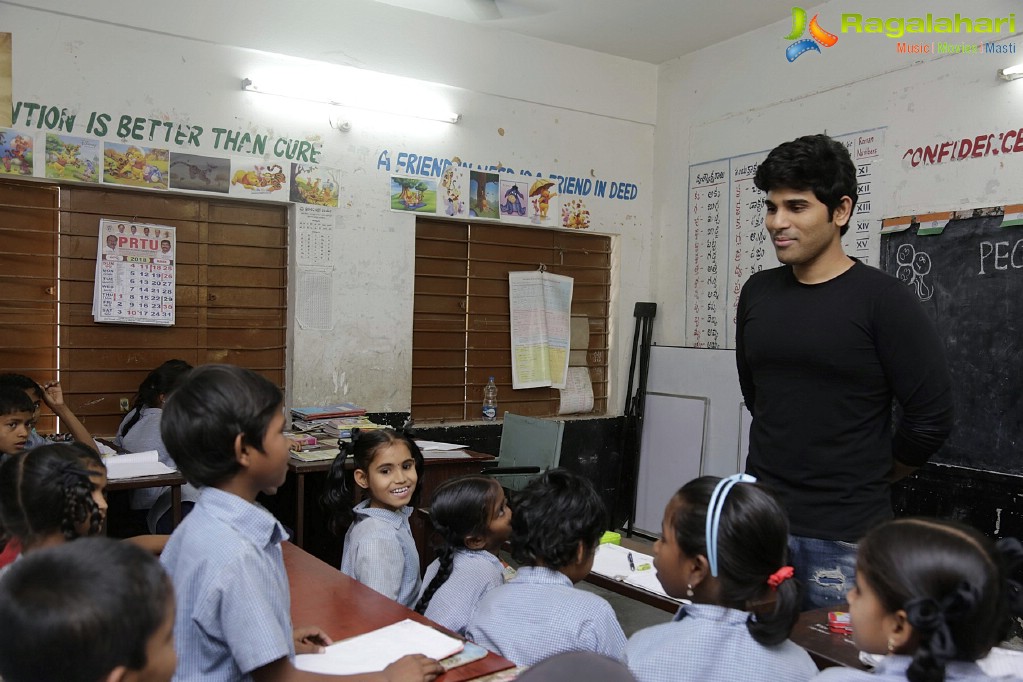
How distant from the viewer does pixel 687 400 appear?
505cm

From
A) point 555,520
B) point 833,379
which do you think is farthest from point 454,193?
point 833,379

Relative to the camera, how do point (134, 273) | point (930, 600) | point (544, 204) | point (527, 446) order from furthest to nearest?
point (544, 204)
point (527, 446)
point (134, 273)
point (930, 600)

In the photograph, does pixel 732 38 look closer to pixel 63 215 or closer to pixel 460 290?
pixel 460 290

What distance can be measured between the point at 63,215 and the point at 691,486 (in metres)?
3.42

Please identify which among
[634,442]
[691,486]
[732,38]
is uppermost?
[732,38]

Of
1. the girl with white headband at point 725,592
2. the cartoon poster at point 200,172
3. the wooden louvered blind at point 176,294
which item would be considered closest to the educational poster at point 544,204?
the wooden louvered blind at point 176,294

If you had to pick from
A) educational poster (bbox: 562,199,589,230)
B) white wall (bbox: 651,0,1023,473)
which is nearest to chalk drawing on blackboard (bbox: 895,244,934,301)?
white wall (bbox: 651,0,1023,473)

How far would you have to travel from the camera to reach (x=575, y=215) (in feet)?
17.2

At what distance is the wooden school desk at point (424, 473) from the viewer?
370 centimetres

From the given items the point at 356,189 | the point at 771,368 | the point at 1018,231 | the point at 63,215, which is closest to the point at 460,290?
the point at 356,189

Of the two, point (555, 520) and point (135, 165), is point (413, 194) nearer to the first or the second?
point (135, 165)

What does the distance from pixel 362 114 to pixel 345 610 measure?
3.31 meters

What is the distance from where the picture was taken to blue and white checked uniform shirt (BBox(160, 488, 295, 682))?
4.20 ft

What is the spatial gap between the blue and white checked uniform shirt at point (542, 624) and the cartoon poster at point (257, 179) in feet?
10.00
